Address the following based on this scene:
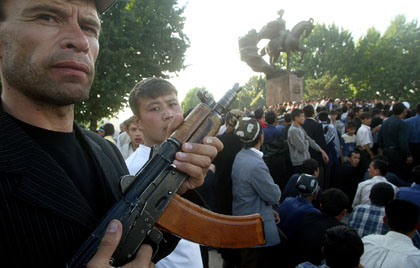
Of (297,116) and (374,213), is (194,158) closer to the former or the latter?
(374,213)

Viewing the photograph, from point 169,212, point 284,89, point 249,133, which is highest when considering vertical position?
point 284,89

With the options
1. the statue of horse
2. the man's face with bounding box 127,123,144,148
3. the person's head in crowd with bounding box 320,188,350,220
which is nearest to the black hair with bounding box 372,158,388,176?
the person's head in crowd with bounding box 320,188,350,220

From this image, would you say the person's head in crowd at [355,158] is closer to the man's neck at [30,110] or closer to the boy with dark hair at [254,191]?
the boy with dark hair at [254,191]

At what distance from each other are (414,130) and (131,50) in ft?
39.5

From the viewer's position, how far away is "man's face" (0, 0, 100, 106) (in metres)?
1.11

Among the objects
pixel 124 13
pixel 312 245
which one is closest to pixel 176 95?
pixel 312 245

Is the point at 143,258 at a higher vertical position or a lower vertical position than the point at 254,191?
higher

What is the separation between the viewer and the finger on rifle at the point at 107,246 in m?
1.02

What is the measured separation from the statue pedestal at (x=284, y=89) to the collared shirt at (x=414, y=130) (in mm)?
10847

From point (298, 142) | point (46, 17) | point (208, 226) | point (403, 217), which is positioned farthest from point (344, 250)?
point (298, 142)

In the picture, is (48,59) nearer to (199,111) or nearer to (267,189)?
(199,111)

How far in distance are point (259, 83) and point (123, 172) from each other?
70.3 metres

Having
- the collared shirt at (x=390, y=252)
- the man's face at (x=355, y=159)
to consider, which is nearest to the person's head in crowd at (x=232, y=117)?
the collared shirt at (x=390, y=252)

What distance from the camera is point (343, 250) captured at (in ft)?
7.39
